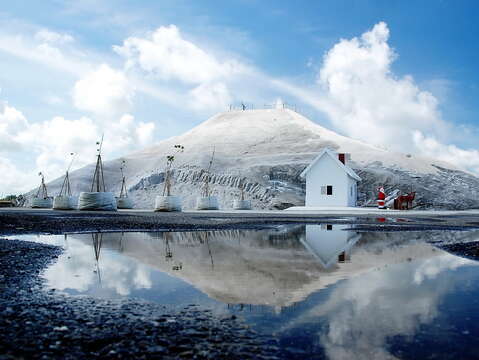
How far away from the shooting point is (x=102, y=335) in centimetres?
367

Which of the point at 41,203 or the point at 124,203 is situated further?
the point at 41,203

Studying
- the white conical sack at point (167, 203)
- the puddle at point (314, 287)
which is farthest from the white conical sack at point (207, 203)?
the puddle at point (314, 287)

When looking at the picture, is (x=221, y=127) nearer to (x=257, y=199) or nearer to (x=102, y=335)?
(x=257, y=199)

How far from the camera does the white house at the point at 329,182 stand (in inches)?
1753

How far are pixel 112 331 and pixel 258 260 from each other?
15.0 ft

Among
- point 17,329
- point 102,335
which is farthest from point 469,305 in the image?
point 17,329

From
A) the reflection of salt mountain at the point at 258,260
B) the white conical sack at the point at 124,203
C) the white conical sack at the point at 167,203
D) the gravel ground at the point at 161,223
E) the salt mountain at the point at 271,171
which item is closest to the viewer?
the reflection of salt mountain at the point at 258,260

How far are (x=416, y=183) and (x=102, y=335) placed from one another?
65.5 meters

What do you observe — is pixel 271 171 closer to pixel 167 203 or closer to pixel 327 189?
pixel 327 189

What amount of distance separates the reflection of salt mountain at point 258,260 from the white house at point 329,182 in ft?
106

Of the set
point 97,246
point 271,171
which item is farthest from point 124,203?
point 97,246

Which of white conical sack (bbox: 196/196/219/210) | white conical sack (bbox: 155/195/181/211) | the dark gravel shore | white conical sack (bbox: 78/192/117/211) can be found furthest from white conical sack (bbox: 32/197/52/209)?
the dark gravel shore

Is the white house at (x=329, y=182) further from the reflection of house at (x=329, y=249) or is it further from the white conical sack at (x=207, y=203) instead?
the reflection of house at (x=329, y=249)

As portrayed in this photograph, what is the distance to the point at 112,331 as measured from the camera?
12.5 feet
